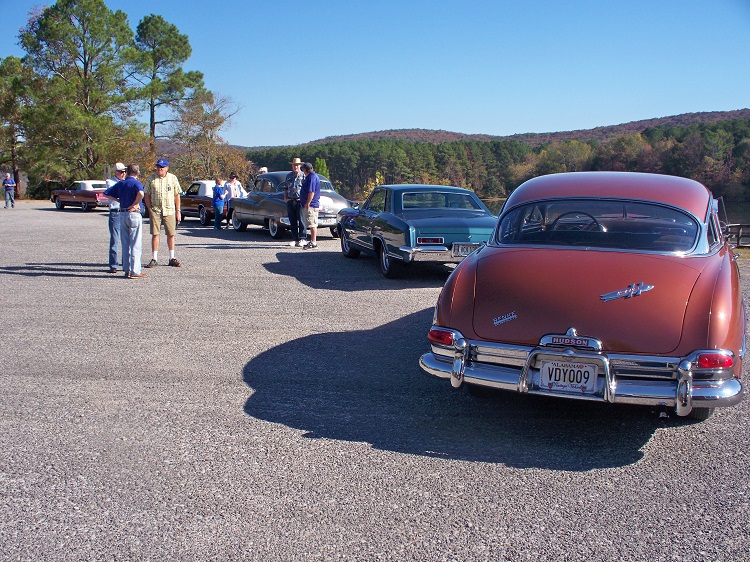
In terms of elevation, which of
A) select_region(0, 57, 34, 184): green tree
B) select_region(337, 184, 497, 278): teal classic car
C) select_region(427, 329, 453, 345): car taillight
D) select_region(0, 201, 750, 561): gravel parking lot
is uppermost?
select_region(0, 57, 34, 184): green tree

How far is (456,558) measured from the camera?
2.91m

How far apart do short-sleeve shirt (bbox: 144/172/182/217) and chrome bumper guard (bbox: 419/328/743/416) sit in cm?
822

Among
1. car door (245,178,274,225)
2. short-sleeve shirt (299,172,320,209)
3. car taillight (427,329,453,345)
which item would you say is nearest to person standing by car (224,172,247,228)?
car door (245,178,274,225)

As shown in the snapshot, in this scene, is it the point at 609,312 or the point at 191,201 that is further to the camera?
the point at 191,201

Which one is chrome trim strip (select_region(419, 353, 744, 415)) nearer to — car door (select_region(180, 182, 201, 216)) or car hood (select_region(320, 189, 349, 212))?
car hood (select_region(320, 189, 349, 212))

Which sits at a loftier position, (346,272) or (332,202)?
(332,202)

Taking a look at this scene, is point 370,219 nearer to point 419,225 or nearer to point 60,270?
point 419,225

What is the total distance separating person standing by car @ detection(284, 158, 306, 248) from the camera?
14.4 meters

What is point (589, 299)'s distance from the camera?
419 centimetres

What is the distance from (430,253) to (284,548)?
7247mm

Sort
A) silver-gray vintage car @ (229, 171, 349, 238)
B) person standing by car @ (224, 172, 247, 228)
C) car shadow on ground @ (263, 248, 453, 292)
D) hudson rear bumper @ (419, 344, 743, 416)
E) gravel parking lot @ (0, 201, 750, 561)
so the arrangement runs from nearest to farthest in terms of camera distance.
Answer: gravel parking lot @ (0, 201, 750, 561)
hudson rear bumper @ (419, 344, 743, 416)
car shadow on ground @ (263, 248, 453, 292)
silver-gray vintage car @ (229, 171, 349, 238)
person standing by car @ (224, 172, 247, 228)

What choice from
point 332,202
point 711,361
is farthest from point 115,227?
point 711,361

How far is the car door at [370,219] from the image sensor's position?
11406 millimetres

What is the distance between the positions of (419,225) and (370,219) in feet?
5.93
